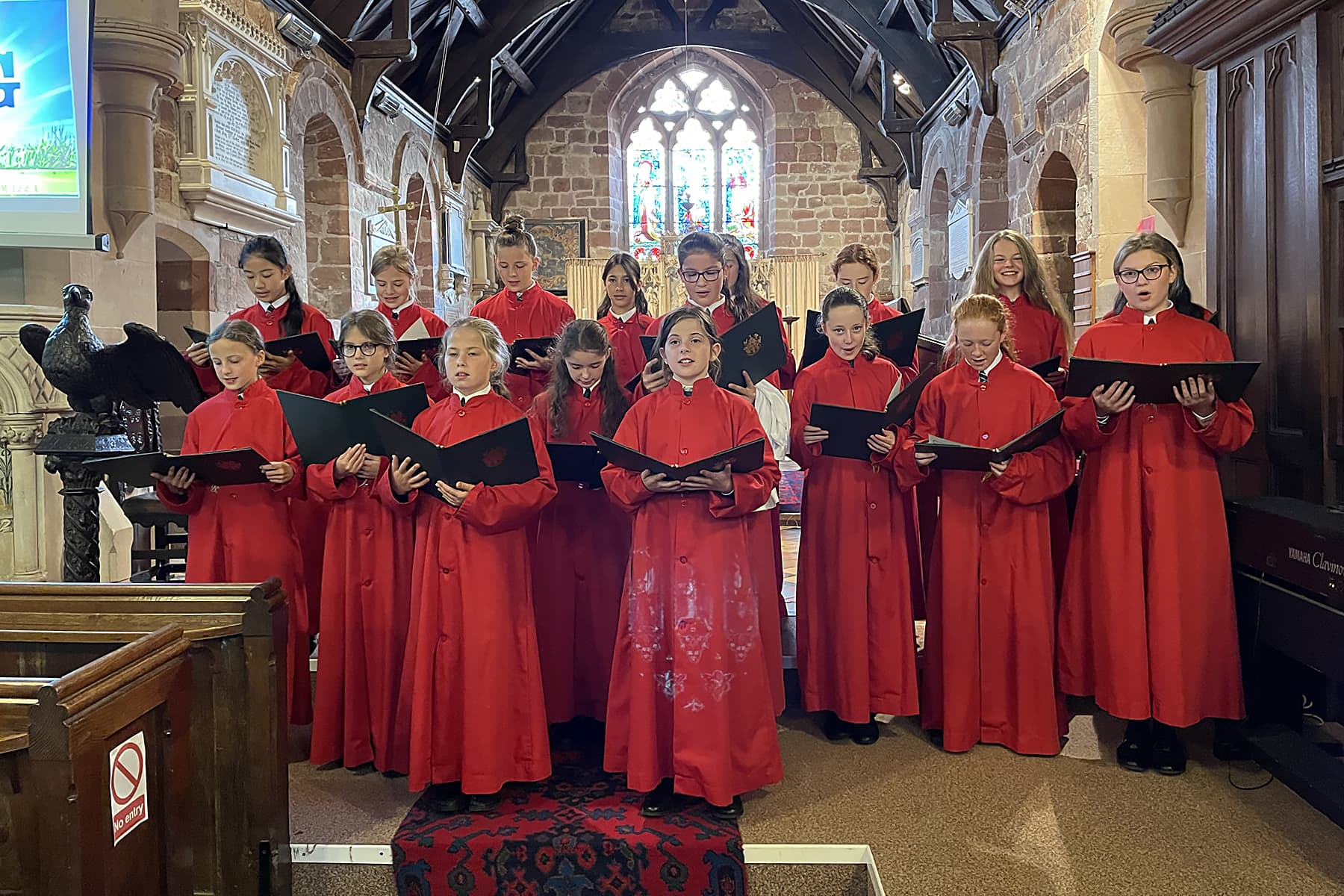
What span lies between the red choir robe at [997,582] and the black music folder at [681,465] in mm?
696

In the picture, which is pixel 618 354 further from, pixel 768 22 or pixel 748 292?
pixel 768 22

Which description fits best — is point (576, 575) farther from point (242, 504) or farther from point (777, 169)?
point (777, 169)

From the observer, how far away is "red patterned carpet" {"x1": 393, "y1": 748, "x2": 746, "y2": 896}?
2414mm

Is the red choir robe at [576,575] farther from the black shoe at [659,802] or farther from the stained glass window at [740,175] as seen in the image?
the stained glass window at [740,175]

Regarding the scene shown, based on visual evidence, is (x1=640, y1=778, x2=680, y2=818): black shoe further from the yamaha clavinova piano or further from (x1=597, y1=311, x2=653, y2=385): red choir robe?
the yamaha clavinova piano

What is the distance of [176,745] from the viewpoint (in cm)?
199

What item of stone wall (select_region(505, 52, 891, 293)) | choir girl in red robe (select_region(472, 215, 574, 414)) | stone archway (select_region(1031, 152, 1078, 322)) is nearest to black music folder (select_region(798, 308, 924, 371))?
choir girl in red robe (select_region(472, 215, 574, 414))

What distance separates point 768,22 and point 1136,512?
11.8 metres

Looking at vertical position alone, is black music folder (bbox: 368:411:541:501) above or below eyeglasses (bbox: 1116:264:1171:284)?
below

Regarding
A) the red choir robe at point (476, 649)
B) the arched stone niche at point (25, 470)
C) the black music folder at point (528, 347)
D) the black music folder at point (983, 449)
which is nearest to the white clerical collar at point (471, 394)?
the red choir robe at point (476, 649)

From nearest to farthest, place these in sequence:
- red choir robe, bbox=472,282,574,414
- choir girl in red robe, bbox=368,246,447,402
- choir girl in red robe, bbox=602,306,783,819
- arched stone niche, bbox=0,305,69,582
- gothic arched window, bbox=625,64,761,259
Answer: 1. choir girl in red robe, bbox=602,306,783,819
2. choir girl in red robe, bbox=368,246,447,402
3. red choir robe, bbox=472,282,574,414
4. arched stone niche, bbox=0,305,69,582
5. gothic arched window, bbox=625,64,761,259

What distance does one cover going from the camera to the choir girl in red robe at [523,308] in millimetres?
3660

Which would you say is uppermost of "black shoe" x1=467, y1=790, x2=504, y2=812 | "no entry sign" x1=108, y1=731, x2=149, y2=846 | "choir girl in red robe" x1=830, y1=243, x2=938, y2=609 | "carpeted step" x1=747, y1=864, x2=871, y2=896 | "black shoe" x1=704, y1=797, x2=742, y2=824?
"choir girl in red robe" x1=830, y1=243, x2=938, y2=609

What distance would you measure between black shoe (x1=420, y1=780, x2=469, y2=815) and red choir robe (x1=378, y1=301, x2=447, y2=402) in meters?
1.26
